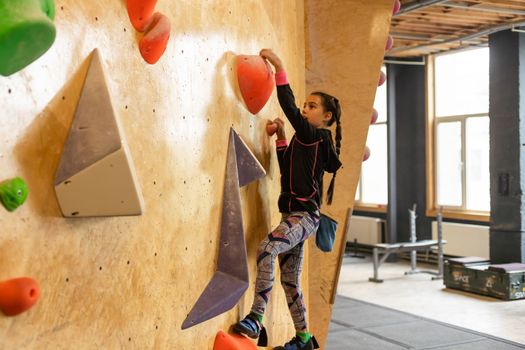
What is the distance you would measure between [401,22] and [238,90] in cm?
545

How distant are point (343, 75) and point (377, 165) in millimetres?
8003

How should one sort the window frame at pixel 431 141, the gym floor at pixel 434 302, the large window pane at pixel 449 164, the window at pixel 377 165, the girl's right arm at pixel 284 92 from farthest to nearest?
the window at pixel 377 165 → the window frame at pixel 431 141 → the large window pane at pixel 449 164 → the gym floor at pixel 434 302 → the girl's right arm at pixel 284 92

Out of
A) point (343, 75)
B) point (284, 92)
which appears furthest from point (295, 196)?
point (343, 75)

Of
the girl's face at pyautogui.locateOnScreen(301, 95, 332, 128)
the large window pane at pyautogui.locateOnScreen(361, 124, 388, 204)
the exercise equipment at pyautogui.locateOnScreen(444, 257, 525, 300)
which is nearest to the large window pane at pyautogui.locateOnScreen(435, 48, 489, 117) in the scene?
the large window pane at pyautogui.locateOnScreen(361, 124, 388, 204)

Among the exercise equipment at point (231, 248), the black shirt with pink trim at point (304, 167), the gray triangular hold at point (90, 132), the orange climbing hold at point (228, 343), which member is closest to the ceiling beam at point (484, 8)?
the black shirt with pink trim at point (304, 167)

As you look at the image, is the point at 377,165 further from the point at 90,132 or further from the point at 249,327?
the point at 90,132

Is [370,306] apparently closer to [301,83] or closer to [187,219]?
[301,83]

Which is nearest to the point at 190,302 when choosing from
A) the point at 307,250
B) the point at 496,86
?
the point at 307,250

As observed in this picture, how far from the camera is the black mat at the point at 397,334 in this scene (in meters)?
5.15

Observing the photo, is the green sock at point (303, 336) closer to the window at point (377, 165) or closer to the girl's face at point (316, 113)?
the girl's face at point (316, 113)

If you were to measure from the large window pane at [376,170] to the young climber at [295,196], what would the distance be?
822 cm

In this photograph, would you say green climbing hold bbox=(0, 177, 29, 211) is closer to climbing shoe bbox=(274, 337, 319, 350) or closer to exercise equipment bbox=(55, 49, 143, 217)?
exercise equipment bbox=(55, 49, 143, 217)

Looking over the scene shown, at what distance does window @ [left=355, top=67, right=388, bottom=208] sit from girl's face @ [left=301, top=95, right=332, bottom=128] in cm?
804

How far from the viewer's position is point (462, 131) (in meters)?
9.46
